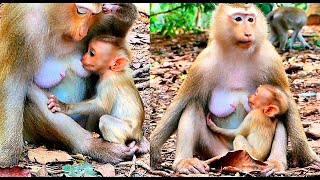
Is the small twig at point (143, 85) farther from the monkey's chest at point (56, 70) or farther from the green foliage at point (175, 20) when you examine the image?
the green foliage at point (175, 20)

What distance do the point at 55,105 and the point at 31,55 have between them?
1.29 ft

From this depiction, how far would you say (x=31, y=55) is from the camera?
4.72 meters

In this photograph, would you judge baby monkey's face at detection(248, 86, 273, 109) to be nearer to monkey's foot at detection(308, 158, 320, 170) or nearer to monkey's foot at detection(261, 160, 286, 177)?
monkey's foot at detection(261, 160, 286, 177)

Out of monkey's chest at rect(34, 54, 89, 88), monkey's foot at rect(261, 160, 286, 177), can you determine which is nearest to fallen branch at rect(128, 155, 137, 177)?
monkey's chest at rect(34, 54, 89, 88)

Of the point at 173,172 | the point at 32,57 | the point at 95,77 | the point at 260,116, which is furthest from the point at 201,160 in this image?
the point at 32,57

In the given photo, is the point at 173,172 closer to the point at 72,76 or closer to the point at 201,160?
the point at 201,160

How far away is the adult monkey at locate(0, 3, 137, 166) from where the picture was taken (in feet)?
15.5

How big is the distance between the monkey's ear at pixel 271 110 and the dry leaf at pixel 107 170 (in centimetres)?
117

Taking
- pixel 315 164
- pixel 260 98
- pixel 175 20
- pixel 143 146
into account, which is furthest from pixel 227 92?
pixel 175 20

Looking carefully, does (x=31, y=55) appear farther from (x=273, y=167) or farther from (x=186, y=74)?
(x=273, y=167)

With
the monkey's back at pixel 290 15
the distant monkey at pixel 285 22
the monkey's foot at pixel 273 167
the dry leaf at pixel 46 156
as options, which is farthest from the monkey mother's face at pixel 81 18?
the monkey's back at pixel 290 15

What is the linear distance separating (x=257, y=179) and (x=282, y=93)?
651mm

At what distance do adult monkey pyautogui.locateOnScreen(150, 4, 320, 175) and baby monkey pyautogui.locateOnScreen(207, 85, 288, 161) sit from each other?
0.19 ft

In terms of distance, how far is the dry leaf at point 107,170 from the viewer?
4836 mm
